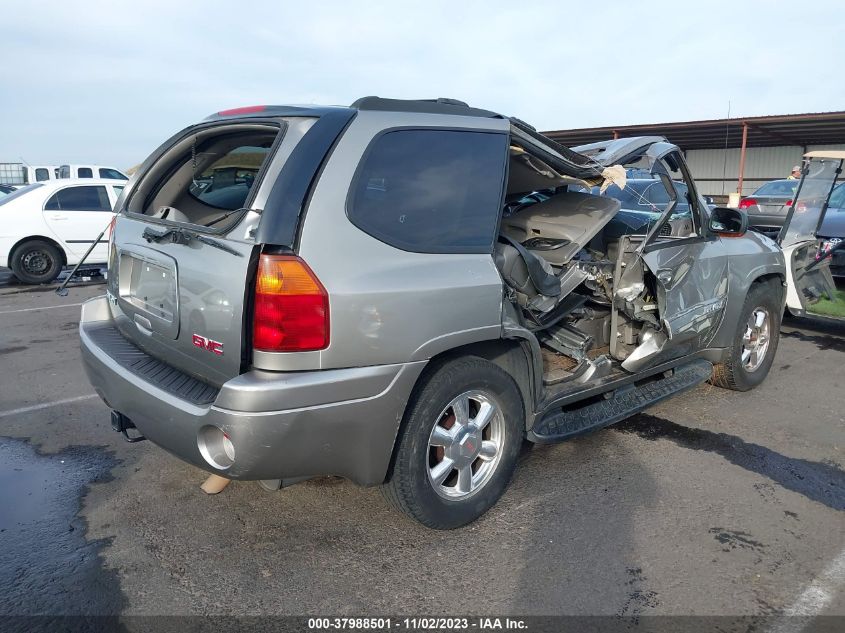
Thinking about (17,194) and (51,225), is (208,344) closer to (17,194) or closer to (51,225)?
(51,225)

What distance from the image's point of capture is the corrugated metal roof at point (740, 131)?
1997cm

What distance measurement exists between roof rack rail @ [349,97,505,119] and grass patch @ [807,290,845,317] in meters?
5.41

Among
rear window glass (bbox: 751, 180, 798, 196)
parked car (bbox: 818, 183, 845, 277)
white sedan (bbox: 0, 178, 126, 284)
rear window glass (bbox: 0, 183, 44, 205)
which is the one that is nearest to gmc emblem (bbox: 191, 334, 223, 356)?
parked car (bbox: 818, 183, 845, 277)

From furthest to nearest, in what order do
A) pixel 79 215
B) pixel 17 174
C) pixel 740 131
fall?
pixel 17 174, pixel 740 131, pixel 79 215

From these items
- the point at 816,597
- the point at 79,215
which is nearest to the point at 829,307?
the point at 816,597

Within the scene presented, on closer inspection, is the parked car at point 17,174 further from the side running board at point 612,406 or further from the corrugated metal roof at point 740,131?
the side running board at point 612,406

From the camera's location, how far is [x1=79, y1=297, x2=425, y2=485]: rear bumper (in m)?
2.45

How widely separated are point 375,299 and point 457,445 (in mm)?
894

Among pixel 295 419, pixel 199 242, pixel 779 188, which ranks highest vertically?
pixel 779 188

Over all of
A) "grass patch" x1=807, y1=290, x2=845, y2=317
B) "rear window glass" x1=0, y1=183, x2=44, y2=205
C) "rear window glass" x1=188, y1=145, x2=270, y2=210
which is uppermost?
"rear window glass" x1=188, y1=145, x2=270, y2=210

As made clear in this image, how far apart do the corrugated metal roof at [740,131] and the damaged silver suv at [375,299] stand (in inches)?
716

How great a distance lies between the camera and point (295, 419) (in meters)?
2.47

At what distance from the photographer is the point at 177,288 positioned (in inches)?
112

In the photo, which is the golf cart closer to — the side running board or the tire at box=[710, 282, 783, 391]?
the tire at box=[710, 282, 783, 391]
